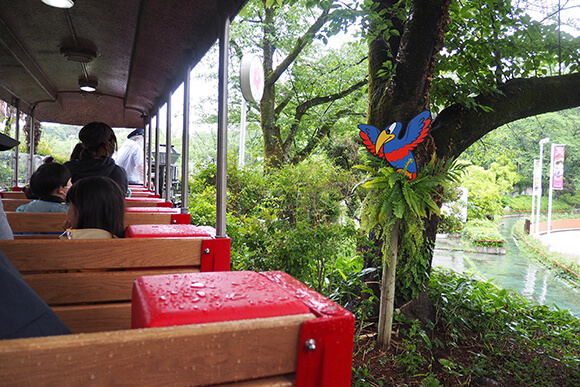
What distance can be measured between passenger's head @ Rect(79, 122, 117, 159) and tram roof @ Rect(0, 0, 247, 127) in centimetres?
75

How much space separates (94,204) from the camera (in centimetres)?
224

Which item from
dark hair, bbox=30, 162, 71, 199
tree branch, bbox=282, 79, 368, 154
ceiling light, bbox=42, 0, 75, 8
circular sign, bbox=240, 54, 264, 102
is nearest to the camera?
ceiling light, bbox=42, 0, 75, 8

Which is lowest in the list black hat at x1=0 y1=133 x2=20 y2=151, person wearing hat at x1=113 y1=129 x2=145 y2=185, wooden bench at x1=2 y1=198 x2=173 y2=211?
wooden bench at x1=2 y1=198 x2=173 y2=211

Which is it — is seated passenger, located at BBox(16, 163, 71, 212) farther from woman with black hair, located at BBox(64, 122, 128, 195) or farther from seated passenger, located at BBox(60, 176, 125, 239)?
seated passenger, located at BBox(60, 176, 125, 239)

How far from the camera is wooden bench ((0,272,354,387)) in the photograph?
68 centimetres

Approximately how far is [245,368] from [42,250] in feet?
4.43

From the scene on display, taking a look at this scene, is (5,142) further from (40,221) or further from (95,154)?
(95,154)

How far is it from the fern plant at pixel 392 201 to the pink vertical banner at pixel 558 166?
82.2 ft

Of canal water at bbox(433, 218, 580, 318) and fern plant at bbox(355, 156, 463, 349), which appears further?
canal water at bbox(433, 218, 580, 318)

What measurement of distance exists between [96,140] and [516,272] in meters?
17.4

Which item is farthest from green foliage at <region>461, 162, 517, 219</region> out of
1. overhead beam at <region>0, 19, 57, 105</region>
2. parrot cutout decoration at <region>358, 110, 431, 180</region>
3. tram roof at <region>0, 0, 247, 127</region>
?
overhead beam at <region>0, 19, 57, 105</region>

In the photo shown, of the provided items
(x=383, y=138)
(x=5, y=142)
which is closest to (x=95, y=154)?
(x=5, y=142)

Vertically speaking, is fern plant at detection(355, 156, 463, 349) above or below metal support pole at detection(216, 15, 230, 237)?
below

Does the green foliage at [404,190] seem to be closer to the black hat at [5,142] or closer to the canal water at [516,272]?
the black hat at [5,142]
